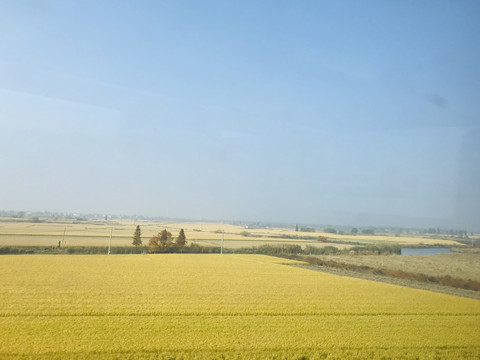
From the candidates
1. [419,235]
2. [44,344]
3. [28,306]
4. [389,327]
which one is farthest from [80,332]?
[419,235]

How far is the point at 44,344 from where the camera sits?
814cm

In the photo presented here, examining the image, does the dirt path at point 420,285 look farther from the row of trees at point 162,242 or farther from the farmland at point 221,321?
the row of trees at point 162,242

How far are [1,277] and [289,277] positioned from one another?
15639mm

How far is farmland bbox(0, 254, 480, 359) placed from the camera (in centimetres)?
852

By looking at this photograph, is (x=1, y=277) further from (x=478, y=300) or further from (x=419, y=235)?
(x=419, y=235)

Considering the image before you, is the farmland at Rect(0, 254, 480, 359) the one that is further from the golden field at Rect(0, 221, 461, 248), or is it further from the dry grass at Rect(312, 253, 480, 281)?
the golden field at Rect(0, 221, 461, 248)

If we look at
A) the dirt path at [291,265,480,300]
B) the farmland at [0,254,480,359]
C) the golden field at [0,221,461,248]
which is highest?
the golden field at [0,221,461,248]

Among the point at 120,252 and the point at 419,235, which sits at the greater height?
the point at 419,235

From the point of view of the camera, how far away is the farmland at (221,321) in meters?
8.52

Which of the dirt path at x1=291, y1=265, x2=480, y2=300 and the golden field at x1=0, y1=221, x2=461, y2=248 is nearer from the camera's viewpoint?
the dirt path at x1=291, y1=265, x2=480, y2=300

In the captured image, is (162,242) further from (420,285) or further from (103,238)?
(420,285)

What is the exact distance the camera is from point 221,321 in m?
11.1

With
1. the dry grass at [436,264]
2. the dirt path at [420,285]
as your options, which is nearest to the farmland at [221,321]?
the dirt path at [420,285]

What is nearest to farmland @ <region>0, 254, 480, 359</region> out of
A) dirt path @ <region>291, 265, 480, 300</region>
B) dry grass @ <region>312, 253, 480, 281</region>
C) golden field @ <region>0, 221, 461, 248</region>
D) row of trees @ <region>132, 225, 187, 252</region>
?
dirt path @ <region>291, 265, 480, 300</region>
